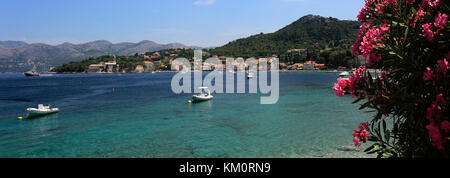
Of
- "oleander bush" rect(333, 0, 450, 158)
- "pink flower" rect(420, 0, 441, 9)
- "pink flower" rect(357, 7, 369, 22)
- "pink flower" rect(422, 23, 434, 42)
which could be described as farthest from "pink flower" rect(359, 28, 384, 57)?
"pink flower" rect(357, 7, 369, 22)

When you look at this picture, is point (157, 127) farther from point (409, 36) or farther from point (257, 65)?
point (257, 65)

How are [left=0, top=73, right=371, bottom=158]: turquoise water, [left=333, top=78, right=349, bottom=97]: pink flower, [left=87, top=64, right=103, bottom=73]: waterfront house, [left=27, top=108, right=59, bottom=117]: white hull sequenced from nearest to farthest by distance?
[left=333, top=78, right=349, bottom=97]: pink flower
[left=0, top=73, right=371, bottom=158]: turquoise water
[left=27, top=108, right=59, bottom=117]: white hull
[left=87, top=64, right=103, bottom=73]: waterfront house

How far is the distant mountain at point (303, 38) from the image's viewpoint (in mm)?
153375

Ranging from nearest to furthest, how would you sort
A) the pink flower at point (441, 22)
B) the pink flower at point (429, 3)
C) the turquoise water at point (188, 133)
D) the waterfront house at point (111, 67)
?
the pink flower at point (441, 22) < the pink flower at point (429, 3) < the turquoise water at point (188, 133) < the waterfront house at point (111, 67)

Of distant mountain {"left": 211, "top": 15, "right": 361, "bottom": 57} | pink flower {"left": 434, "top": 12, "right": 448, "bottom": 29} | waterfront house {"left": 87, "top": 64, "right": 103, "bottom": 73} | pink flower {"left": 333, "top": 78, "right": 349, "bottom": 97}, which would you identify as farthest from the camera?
waterfront house {"left": 87, "top": 64, "right": 103, "bottom": 73}

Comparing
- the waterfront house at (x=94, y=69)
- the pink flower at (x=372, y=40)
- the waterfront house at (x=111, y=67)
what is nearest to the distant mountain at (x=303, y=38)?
the waterfront house at (x=111, y=67)

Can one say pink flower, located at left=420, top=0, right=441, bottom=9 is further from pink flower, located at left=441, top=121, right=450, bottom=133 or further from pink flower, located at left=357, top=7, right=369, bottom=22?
pink flower, located at left=441, top=121, right=450, bottom=133

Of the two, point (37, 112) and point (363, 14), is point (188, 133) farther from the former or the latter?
point (37, 112)

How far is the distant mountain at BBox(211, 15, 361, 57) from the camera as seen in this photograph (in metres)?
153

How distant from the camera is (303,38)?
167250 millimetres

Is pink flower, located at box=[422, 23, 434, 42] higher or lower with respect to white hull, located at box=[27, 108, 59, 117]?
higher

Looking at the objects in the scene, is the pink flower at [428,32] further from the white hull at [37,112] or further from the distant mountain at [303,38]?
the distant mountain at [303,38]

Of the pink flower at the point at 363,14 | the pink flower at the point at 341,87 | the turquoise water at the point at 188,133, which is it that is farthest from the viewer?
the turquoise water at the point at 188,133

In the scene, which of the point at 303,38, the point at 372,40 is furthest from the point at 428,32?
the point at 303,38
